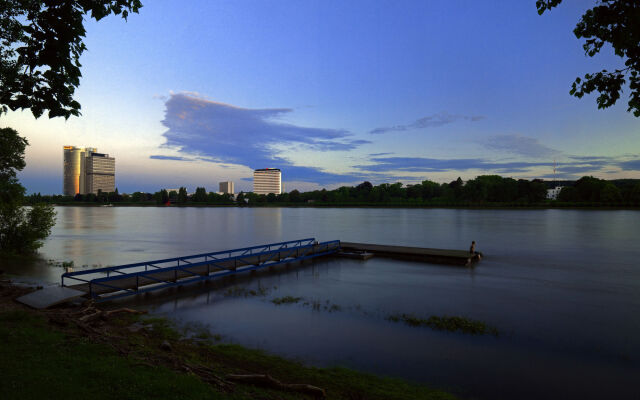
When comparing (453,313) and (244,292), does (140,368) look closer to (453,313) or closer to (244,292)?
(244,292)

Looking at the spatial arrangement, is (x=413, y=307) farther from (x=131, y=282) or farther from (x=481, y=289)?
(x=131, y=282)

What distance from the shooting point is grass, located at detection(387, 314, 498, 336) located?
13.7 metres

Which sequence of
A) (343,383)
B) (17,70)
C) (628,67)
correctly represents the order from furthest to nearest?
(343,383) < (17,70) < (628,67)

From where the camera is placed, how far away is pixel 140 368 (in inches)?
299

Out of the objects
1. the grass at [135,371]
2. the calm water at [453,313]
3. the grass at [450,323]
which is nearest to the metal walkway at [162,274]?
the calm water at [453,313]

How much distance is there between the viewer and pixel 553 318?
51.9ft

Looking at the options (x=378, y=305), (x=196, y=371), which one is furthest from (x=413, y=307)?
(x=196, y=371)

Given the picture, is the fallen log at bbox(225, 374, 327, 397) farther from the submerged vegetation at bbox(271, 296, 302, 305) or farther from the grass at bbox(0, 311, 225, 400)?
the submerged vegetation at bbox(271, 296, 302, 305)

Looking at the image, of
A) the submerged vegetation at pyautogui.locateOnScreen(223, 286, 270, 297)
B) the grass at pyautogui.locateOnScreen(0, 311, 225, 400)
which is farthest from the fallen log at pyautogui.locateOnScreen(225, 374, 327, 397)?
the submerged vegetation at pyautogui.locateOnScreen(223, 286, 270, 297)

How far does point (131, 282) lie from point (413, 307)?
14747 millimetres

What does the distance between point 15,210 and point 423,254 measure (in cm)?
3740

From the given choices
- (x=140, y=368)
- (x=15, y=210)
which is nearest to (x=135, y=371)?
(x=140, y=368)

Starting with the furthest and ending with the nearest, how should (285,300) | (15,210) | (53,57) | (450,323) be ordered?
(15,210) < (285,300) < (450,323) < (53,57)

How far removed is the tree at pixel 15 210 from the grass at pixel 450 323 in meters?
31.8
